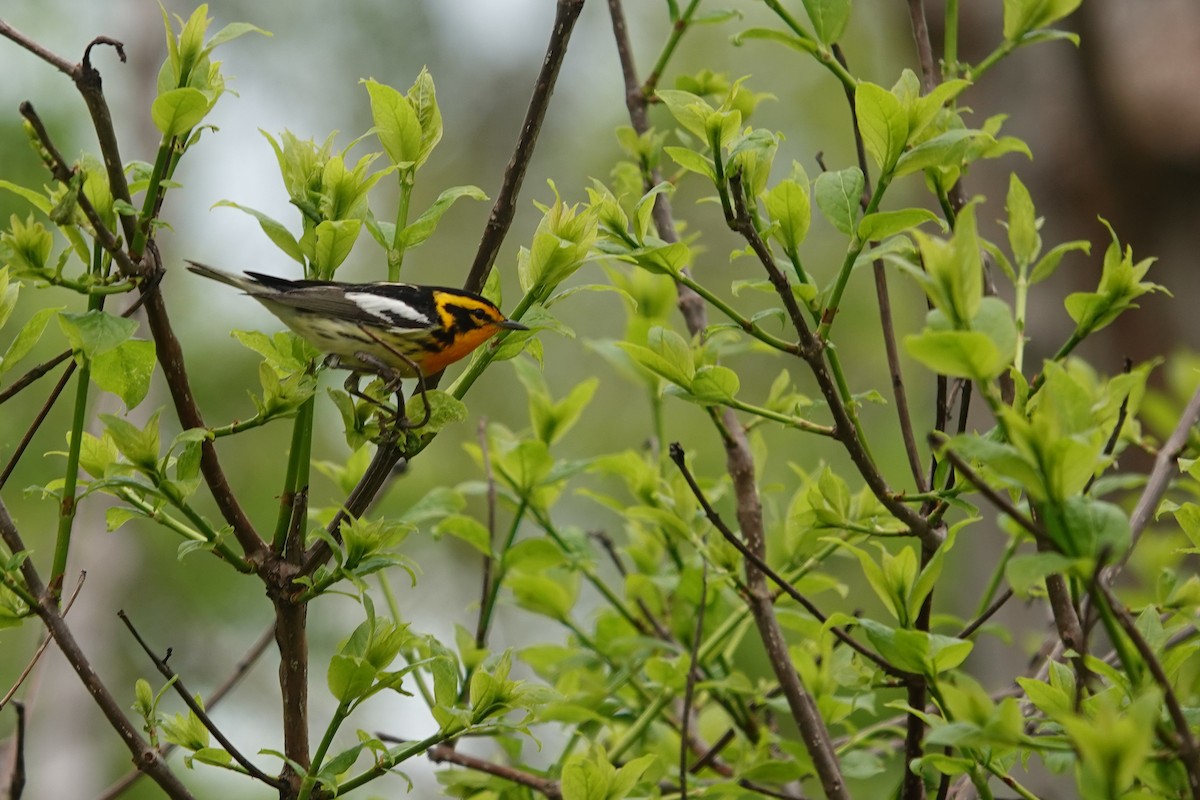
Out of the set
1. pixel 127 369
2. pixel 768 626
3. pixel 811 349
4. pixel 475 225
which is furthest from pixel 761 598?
pixel 475 225

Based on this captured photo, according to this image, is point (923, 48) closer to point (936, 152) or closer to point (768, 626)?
point (936, 152)

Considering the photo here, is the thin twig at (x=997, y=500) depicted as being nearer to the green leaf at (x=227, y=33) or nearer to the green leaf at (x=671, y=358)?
the green leaf at (x=671, y=358)

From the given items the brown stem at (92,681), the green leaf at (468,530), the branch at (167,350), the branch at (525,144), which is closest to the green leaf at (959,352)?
the branch at (525,144)

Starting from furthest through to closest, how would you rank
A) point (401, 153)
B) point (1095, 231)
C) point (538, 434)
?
point (1095, 231) < point (538, 434) < point (401, 153)

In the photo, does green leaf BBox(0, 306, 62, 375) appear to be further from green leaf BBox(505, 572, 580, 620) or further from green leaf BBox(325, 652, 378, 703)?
green leaf BBox(505, 572, 580, 620)

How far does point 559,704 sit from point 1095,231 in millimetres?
2600

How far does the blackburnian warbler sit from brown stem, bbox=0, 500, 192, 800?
588 millimetres

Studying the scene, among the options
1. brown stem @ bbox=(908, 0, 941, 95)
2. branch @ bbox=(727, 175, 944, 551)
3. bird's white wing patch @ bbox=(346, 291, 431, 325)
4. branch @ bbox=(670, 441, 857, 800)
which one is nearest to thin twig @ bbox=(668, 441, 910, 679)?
branch @ bbox=(670, 441, 857, 800)

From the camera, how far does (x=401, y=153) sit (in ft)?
4.40

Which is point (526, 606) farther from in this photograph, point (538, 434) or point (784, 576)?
point (784, 576)

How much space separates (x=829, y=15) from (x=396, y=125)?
518 mm

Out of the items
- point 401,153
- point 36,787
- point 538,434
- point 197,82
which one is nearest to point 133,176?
point 197,82

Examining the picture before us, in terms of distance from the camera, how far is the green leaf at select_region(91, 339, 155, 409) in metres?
1.16

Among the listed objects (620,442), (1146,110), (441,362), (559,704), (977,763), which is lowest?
(977,763)
